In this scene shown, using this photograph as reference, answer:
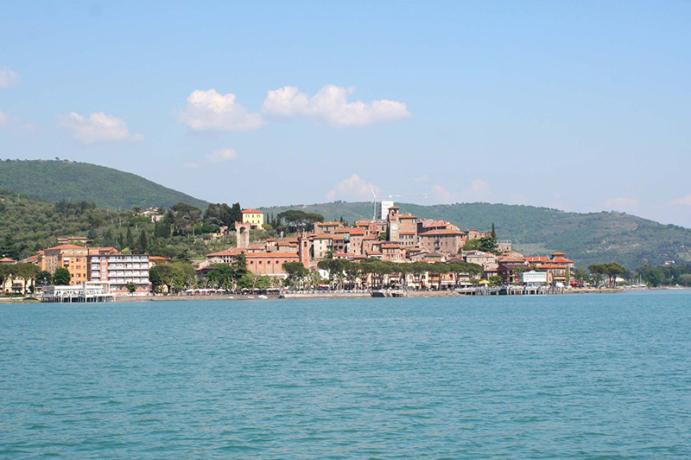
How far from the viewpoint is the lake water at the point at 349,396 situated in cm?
1920

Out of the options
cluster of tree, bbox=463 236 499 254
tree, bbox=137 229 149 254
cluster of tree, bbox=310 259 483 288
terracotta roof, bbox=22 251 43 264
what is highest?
cluster of tree, bbox=463 236 499 254

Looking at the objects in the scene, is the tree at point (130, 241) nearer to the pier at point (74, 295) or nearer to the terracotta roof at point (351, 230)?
the pier at point (74, 295)

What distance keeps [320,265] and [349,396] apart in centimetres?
9269

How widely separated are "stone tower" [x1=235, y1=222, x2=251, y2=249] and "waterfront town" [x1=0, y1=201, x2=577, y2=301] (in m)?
0.16

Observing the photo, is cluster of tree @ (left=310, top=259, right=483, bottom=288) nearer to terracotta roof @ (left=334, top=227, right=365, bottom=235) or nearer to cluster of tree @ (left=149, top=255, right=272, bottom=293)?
cluster of tree @ (left=149, top=255, right=272, bottom=293)

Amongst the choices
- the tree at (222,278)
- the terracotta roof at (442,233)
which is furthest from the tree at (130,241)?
the terracotta roof at (442,233)

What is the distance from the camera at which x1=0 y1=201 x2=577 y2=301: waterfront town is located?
11306 centimetres

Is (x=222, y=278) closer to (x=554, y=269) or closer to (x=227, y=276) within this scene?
(x=227, y=276)

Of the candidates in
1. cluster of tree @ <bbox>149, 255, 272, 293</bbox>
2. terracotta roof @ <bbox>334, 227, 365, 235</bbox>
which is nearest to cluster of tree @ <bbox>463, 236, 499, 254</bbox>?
terracotta roof @ <bbox>334, 227, 365, 235</bbox>

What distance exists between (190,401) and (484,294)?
100 m

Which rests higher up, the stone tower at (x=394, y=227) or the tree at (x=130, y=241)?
the stone tower at (x=394, y=227)

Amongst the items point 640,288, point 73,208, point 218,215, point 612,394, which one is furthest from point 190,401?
point 640,288

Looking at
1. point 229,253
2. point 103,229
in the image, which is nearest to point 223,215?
point 103,229

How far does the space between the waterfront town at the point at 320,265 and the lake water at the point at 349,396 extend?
68139mm
